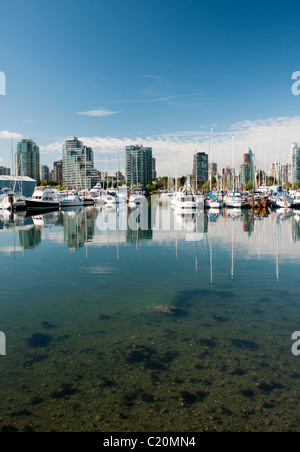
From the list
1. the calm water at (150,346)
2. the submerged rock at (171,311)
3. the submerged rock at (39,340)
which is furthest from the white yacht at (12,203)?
the submerged rock at (39,340)

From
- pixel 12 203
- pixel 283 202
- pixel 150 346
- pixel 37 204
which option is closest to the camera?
pixel 150 346

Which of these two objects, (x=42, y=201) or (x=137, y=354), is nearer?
(x=137, y=354)

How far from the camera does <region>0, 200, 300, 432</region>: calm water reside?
7.82 m

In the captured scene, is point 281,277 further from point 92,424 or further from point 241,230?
point 241,230

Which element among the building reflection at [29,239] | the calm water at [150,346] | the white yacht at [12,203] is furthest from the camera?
the white yacht at [12,203]

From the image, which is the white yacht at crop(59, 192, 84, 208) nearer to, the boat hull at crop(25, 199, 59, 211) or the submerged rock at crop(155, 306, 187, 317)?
the boat hull at crop(25, 199, 59, 211)

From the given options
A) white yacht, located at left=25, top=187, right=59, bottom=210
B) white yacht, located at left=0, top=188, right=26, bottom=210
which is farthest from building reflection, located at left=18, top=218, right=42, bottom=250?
white yacht, located at left=25, top=187, right=59, bottom=210

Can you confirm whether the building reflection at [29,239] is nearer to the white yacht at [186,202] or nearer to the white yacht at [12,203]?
the white yacht at [186,202]

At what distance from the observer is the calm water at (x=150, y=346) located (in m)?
7.82

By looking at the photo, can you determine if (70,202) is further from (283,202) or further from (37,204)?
(283,202)

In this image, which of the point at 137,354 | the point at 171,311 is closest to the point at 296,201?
the point at 171,311

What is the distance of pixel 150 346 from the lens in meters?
11.0

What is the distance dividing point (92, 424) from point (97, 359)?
279cm
